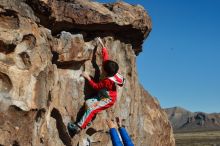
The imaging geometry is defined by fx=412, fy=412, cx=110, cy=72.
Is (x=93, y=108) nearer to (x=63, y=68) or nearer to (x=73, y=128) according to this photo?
(x=73, y=128)

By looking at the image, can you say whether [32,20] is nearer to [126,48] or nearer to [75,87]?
[75,87]

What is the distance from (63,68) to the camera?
1260 cm

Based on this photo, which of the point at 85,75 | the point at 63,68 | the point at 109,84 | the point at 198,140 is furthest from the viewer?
the point at 198,140

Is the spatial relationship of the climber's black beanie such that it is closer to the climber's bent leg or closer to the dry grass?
the climber's bent leg

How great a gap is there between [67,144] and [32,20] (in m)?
3.78

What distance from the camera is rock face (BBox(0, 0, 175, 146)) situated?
968cm

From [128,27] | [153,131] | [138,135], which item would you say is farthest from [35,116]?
[153,131]

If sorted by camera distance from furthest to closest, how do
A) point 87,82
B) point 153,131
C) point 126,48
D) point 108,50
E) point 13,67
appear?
point 153,131 < point 126,48 < point 108,50 < point 87,82 < point 13,67

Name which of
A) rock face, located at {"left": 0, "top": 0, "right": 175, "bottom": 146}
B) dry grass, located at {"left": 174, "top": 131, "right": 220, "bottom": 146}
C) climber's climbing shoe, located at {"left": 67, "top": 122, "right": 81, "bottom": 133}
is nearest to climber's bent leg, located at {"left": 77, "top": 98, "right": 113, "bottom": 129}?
climber's climbing shoe, located at {"left": 67, "top": 122, "right": 81, "bottom": 133}

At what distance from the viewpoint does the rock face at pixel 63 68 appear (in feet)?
31.8

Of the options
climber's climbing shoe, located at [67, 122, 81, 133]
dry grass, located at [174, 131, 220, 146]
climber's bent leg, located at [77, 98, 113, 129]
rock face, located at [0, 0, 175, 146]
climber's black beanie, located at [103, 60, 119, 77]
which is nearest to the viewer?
Result: rock face, located at [0, 0, 175, 146]

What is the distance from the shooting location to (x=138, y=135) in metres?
16.1

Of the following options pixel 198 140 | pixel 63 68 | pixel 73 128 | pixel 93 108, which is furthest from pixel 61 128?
pixel 198 140

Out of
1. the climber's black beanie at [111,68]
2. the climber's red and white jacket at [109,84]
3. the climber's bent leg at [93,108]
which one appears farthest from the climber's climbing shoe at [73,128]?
the climber's black beanie at [111,68]
